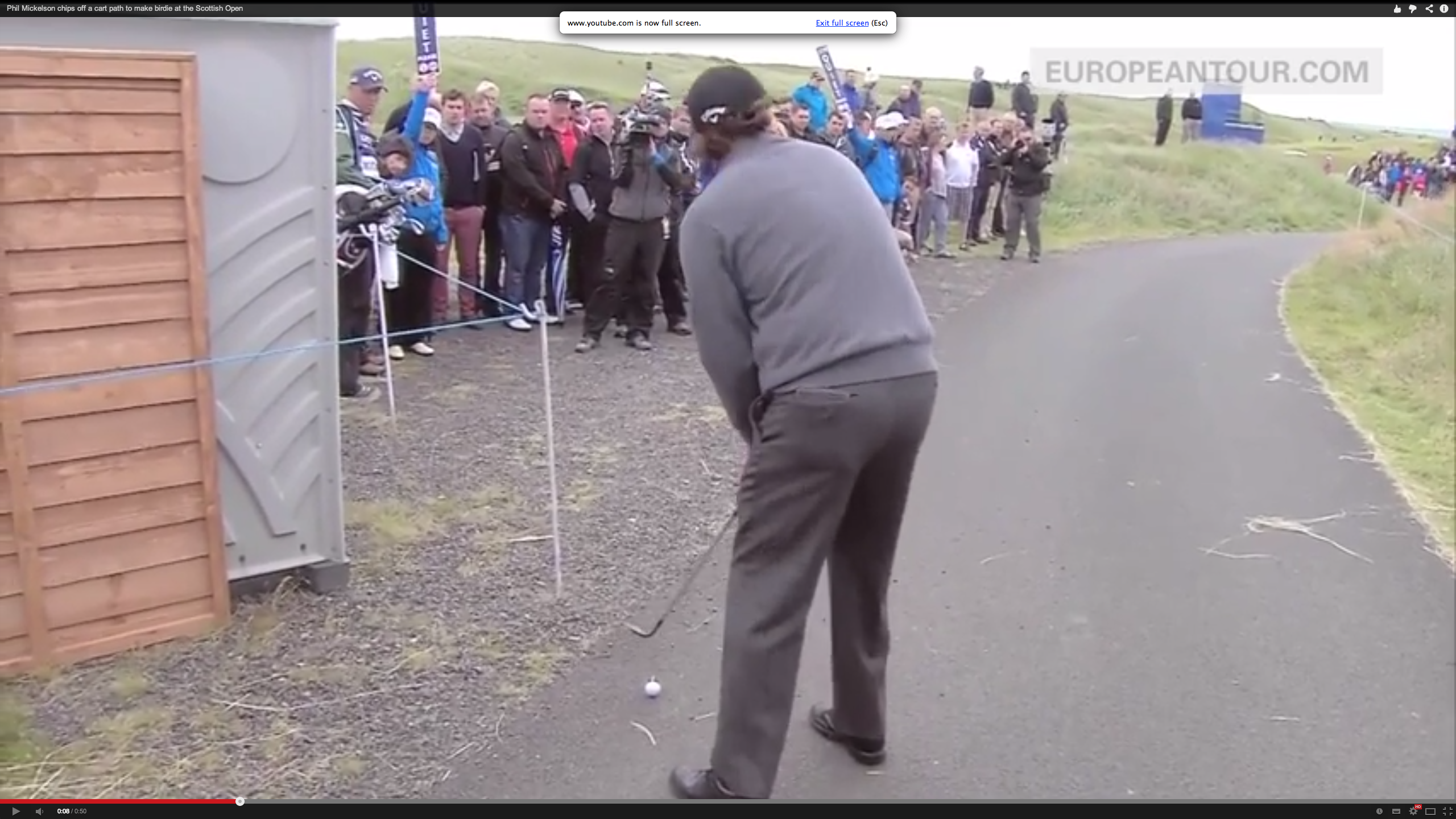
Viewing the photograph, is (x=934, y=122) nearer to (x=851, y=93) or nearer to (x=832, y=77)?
(x=851, y=93)

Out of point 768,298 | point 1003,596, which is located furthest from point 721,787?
point 1003,596

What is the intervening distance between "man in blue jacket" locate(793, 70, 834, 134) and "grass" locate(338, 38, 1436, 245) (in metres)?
0.68

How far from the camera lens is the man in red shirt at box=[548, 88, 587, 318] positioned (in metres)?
10.8

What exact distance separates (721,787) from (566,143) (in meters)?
8.18

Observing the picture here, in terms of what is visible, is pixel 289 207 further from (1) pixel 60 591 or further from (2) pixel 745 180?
(2) pixel 745 180

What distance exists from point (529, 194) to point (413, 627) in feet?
19.9

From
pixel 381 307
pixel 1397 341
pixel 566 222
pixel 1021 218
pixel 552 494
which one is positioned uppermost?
pixel 566 222

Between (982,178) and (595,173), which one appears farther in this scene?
(982,178)

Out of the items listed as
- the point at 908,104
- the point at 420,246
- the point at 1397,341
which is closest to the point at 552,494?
the point at 420,246

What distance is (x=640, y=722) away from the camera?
430 centimetres

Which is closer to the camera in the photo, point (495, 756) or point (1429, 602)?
point (495, 756)

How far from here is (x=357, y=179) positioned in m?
7.73

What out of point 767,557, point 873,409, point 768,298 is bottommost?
point 767,557

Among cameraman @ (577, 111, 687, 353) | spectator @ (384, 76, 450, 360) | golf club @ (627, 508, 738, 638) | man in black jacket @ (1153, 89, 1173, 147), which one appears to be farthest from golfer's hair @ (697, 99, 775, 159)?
man in black jacket @ (1153, 89, 1173, 147)
